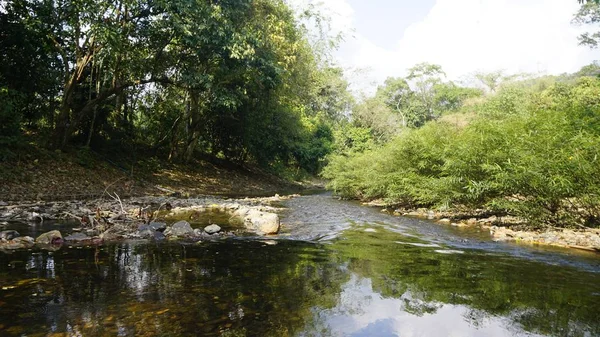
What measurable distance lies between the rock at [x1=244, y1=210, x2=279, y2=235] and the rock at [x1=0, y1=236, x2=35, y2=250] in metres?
4.05

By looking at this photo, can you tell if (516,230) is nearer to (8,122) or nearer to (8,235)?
(8,235)

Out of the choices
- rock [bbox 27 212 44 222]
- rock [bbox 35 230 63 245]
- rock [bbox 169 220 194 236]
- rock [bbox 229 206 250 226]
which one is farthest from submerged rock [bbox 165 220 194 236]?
rock [bbox 27 212 44 222]

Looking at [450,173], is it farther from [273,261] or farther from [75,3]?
[75,3]

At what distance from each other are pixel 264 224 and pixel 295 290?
4.21 m

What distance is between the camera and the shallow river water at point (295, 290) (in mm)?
3584

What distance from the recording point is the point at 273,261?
19.6 feet

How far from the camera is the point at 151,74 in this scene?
17.9 m

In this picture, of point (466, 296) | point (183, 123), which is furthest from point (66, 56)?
point (466, 296)

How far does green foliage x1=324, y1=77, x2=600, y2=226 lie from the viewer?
8117 mm

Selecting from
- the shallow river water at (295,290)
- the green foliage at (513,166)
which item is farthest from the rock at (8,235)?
the green foliage at (513,166)

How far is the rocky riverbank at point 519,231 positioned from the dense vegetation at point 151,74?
938 centimetres

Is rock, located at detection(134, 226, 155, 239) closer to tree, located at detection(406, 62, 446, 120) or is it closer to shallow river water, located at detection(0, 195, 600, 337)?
shallow river water, located at detection(0, 195, 600, 337)

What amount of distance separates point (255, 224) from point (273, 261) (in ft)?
10.5

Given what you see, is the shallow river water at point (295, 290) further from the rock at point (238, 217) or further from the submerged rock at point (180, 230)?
the rock at point (238, 217)
